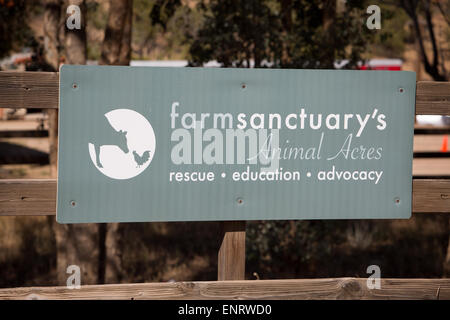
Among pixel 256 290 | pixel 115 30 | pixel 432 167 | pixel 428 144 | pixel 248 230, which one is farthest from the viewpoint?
pixel 428 144

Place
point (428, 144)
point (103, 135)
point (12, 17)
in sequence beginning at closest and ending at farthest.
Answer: point (103, 135) → point (12, 17) → point (428, 144)

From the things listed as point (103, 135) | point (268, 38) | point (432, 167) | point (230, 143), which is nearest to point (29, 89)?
point (103, 135)

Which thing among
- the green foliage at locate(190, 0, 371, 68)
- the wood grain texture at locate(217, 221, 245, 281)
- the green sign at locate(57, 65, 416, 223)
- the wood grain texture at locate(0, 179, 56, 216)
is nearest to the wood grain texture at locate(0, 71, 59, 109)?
the green sign at locate(57, 65, 416, 223)

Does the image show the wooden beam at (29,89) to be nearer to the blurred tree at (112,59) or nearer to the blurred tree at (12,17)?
the blurred tree at (112,59)

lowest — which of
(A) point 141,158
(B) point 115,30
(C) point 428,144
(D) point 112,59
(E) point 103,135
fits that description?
(A) point 141,158

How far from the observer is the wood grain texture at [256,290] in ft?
13.3

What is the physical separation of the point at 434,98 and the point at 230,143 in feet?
4.52

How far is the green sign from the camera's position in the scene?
4.03 metres

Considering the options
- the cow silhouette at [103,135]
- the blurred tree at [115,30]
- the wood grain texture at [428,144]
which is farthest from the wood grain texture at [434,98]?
the wood grain texture at [428,144]

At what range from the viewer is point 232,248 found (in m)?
4.26

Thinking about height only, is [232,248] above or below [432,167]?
below

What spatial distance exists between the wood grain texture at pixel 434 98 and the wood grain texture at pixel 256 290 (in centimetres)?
110

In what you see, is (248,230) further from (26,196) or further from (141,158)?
(26,196)

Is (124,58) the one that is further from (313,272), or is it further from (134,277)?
(313,272)
